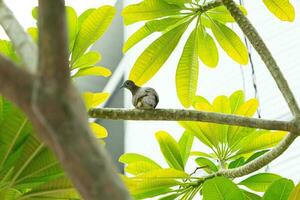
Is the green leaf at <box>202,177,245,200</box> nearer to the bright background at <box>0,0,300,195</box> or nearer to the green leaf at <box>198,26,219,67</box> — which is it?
the green leaf at <box>198,26,219,67</box>

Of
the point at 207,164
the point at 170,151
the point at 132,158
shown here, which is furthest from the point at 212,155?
the point at 132,158

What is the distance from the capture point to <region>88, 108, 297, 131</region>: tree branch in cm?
124

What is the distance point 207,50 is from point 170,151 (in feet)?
1.26

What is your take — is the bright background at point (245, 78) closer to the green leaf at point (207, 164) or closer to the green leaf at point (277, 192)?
the green leaf at point (207, 164)

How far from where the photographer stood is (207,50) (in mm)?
1921

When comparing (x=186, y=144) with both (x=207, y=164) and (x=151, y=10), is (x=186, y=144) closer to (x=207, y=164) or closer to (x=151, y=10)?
(x=207, y=164)

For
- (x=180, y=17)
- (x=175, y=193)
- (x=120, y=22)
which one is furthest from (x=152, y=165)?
(x=120, y=22)

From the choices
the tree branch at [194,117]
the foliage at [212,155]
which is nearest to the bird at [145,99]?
the tree branch at [194,117]

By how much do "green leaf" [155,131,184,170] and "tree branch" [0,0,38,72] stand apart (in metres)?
1.28

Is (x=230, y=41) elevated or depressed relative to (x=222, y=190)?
elevated

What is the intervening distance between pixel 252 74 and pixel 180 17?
1859mm

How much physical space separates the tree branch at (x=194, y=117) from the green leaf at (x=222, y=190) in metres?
0.14

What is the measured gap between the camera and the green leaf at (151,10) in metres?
1.71

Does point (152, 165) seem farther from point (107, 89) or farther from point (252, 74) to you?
point (107, 89)
